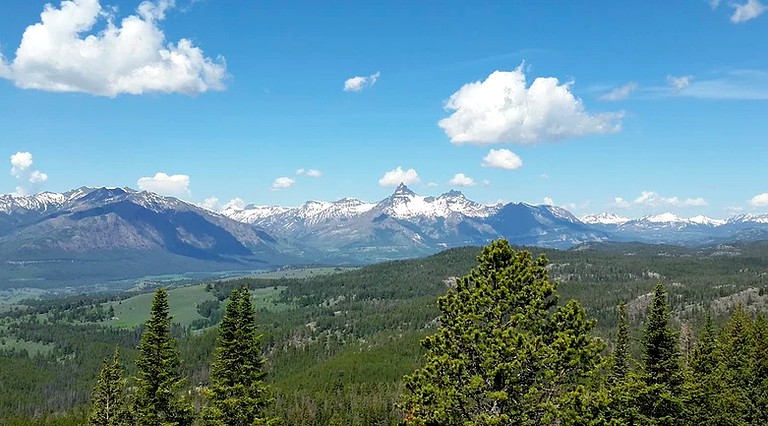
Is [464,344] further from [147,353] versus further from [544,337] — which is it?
[147,353]

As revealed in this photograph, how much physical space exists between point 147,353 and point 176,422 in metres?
5.08

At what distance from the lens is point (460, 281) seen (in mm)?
Result: 22578

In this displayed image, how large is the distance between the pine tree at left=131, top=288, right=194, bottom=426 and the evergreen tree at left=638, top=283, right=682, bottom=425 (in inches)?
1252

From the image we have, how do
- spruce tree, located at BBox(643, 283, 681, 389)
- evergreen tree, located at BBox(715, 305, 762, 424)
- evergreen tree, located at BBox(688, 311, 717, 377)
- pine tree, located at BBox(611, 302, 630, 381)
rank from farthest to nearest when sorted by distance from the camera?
evergreen tree, located at BBox(688, 311, 717, 377) → pine tree, located at BBox(611, 302, 630, 381) → evergreen tree, located at BBox(715, 305, 762, 424) → spruce tree, located at BBox(643, 283, 681, 389)

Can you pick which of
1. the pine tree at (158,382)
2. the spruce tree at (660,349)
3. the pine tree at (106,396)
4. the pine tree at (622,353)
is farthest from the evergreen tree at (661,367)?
the pine tree at (106,396)

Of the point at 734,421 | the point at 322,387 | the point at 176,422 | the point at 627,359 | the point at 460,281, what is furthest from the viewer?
the point at 322,387

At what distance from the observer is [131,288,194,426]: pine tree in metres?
36.9

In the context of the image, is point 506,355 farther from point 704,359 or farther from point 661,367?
point 704,359

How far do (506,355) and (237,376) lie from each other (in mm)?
20865

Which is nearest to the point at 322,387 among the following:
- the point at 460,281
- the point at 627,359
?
the point at 627,359

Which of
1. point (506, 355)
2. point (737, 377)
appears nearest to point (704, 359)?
point (737, 377)

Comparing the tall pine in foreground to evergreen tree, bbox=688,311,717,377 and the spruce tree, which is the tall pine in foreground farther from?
evergreen tree, bbox=688,311,717,377

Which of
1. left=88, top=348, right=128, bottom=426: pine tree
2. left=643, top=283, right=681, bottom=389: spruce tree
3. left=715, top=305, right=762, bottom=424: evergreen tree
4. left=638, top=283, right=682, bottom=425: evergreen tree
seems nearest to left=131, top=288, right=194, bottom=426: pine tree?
left=88, top=348, right=128, bottom=426: pine tree

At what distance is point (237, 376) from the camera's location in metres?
35.0
